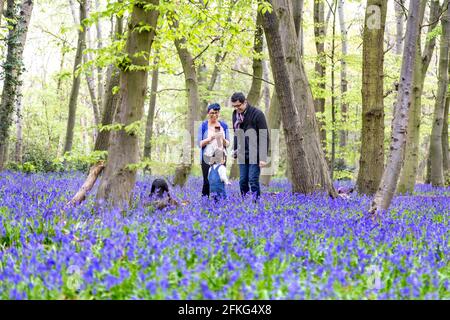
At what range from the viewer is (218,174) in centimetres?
798

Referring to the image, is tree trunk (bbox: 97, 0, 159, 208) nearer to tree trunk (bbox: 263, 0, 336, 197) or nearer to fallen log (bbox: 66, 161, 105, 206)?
fallen log (bbox: 66, 161, 105, 206)

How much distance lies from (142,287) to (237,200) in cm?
464

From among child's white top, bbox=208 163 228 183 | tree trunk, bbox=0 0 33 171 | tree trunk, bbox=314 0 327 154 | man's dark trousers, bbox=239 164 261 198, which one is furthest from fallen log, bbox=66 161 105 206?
tree trunk, bbox=314 0 327 154

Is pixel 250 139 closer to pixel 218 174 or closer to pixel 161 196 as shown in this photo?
pixel 218 174

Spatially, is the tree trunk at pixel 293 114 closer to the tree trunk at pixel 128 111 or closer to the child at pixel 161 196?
the child at pixel 161 196

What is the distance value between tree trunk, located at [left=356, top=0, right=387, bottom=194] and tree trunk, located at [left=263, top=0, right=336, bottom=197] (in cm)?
130

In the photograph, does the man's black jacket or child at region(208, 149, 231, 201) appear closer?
child at region(208, 149, 231, 201)

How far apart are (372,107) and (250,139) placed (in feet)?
12.2

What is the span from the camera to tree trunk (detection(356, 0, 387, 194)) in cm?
1054

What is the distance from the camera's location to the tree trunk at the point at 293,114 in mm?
9328

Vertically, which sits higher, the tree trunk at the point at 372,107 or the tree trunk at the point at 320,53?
the tree trunk at the point at 320,53

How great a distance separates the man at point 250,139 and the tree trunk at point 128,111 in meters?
2.17

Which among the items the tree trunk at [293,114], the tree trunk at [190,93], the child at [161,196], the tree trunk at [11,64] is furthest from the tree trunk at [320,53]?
the child at [161,196]
